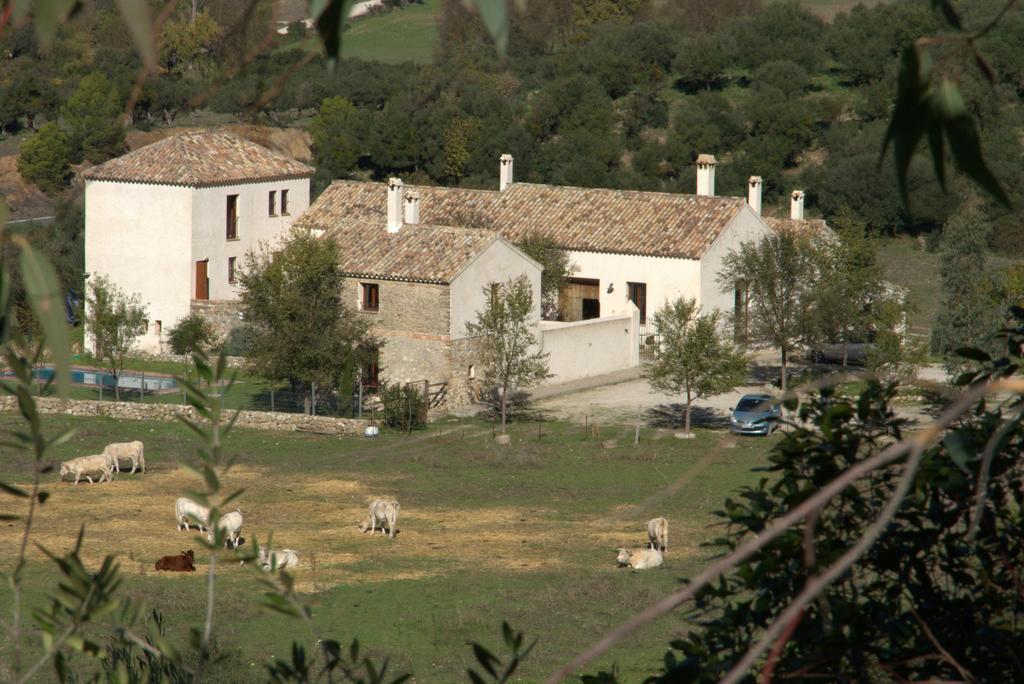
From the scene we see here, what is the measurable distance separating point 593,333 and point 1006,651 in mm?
33281

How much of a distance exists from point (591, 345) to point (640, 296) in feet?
12.2

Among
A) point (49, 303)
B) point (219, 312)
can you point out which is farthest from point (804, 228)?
point (49, 303)

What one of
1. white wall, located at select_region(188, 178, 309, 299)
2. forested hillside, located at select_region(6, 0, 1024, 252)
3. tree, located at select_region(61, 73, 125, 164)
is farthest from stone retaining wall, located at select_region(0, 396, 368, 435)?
tree, located at select_region(61, 73, 125, 164)

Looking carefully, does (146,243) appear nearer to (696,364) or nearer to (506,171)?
(506,171)

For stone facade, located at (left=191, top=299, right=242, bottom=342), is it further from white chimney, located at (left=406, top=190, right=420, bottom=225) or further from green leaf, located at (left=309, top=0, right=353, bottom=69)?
green leaf, located at (left=309, top=0, right=353, bottom=69)

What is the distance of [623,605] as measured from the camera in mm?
19219

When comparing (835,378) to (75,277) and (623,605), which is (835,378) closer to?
(623,605)

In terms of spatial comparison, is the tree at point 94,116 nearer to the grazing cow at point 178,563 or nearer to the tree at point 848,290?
the tree at point 848,290

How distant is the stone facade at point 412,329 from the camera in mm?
34781

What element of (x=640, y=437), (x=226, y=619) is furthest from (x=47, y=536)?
(x=640, y=437)

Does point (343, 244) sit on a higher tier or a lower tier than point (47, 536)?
higher

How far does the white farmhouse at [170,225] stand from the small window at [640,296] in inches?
429

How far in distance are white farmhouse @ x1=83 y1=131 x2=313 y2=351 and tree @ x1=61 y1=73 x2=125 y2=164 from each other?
1606 centimetres

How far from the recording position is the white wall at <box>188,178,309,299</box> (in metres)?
40.6
